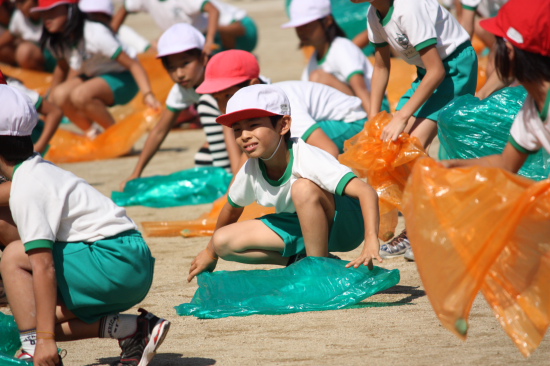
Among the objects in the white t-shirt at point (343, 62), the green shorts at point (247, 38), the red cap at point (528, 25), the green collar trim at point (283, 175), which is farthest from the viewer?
the green shorts at point (247, 38)

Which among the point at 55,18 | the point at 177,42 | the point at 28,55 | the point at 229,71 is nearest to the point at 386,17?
the point at 229,71

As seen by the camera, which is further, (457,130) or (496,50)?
(457,130)

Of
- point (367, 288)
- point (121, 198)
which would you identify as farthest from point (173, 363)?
point (121, 198)

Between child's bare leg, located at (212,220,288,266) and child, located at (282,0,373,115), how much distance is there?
189 centimetres

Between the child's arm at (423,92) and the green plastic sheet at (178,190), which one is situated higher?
the child's arm at (423,92)

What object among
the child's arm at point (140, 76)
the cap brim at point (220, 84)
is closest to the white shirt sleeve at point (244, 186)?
the cap brim at point (220, 84)

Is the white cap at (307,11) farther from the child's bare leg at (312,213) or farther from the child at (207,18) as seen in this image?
the child's bare leg at (312,213)

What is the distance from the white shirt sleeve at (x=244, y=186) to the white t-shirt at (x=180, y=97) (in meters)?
1.96

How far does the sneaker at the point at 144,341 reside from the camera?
249cm

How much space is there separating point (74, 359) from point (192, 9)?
15.5 feet

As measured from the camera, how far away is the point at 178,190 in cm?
542

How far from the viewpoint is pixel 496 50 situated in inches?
92.3

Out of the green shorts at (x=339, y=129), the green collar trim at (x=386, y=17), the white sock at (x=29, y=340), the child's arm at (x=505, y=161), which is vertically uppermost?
the child's arm at (x=505, y=161)

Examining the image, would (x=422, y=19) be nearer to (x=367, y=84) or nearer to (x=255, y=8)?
(x=367, y=84)
